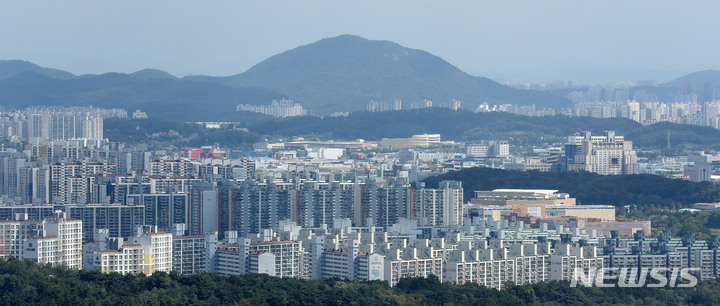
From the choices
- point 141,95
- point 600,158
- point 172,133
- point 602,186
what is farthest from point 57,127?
point 602,186

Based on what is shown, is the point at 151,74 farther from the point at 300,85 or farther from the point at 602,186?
the point at 602,186

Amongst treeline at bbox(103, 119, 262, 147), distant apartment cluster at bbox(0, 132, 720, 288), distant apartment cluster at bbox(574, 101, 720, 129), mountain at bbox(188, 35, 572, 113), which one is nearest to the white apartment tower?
distant apartment cluster at bbox(0, 132, 720, 288)

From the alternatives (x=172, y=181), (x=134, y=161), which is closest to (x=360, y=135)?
(x=134, y=161)

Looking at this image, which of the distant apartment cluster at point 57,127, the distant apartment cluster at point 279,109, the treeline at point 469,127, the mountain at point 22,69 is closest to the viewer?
the distant apartment cluster at point 57,127

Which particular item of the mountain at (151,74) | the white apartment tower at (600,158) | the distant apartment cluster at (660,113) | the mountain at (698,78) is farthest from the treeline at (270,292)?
the mountain at (698,78)

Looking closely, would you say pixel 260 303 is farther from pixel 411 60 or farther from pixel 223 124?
pixel 411 60

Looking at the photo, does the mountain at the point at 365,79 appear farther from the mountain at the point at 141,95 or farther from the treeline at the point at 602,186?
the treeline at the point at 602,186

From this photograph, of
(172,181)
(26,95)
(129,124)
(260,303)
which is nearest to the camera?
(260,303)

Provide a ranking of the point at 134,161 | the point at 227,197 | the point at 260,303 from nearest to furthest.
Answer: the point at 260,303
the point at 227,197
the point at 134,161
